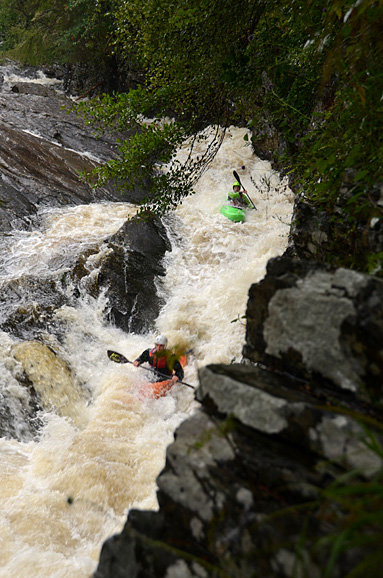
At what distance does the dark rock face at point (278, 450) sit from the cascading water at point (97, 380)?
1027 millimetres

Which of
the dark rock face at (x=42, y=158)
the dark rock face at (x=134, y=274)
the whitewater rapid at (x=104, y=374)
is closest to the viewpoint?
the whitewater rapid at (x=104, y=374)

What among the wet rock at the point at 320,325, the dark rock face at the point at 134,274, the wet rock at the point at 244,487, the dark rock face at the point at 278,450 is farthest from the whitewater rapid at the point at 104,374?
the wet rock at the point at 244,487

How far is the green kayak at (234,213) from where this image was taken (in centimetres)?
843

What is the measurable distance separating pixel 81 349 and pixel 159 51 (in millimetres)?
3787

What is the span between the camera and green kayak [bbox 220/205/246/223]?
27.7ft

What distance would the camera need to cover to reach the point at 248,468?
4.26 feet

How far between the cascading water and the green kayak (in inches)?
5.9

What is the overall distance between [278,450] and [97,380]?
3.97m

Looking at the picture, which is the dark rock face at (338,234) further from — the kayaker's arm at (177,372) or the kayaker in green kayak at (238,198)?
the kayaker in green kayak at (238,198)

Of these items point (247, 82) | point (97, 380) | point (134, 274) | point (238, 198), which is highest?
point (247, 82)

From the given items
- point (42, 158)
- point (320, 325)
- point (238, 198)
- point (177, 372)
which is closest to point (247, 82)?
point (320, 325)

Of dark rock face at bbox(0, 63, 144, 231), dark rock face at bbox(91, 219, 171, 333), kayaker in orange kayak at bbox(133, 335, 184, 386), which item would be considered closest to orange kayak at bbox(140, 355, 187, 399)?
kayaker in orange kayak at bbox(133, 335, 184, 386)

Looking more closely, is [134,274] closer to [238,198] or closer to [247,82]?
[238,198]

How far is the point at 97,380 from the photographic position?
193 inches
